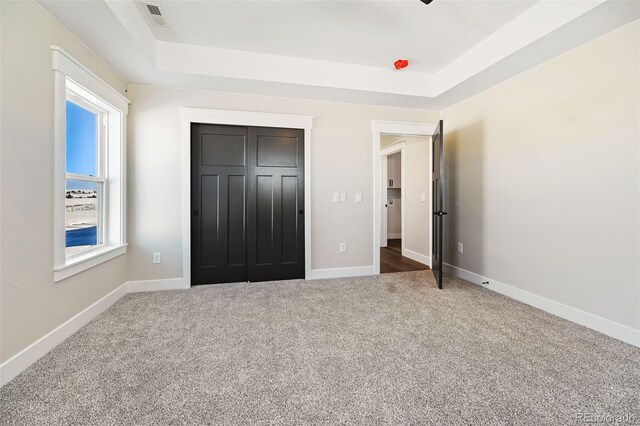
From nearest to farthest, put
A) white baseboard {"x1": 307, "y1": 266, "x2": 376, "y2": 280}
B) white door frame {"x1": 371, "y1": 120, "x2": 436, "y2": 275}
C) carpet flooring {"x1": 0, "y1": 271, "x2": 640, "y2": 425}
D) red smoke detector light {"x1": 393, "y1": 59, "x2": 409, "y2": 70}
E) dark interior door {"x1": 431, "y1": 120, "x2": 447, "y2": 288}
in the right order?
carpet flooring {"x1": 0, "y1": 271, "x2": 640, "y2": 425}
red smoke detector light {"x1": 393, "y1": 59, "x2": 409, "y2": 70}
dark interior door {"x1": 431, "y1": 120, "x2": 447, "y2": 288}
white baseboard {"x1": 307, "y1": 266, "x2": 376, "y2": 280}
white door frame {"x1": 371, "y1": 120, "x2": 436, "y2": 275}

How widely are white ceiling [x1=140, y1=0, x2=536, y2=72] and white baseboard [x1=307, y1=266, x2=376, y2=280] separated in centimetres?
262

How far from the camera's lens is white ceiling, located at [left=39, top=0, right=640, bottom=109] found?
211 cm

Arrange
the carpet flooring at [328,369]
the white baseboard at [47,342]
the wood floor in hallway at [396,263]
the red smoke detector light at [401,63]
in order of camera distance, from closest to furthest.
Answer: the carpet flooring at [328,369], the white baseboard at [47,342], the red smoke detector light at [401,63], the wood floor in hallway at [396,263]

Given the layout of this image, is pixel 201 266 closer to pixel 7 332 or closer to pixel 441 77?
pixel 7 332

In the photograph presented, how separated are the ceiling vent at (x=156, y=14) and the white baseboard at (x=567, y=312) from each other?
168 inches

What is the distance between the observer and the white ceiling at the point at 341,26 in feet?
7.36

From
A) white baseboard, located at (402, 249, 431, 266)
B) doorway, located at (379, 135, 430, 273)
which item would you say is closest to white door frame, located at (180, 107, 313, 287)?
doorway, located at (379, 135, 430, 273)

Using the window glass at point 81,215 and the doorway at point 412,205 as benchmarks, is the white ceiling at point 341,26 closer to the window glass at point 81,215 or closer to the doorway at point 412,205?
the doorway at point 412,205

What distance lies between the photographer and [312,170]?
3625 millimetres

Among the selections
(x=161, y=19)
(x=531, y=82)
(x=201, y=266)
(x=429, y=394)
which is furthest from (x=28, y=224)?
(x=531, y=82)

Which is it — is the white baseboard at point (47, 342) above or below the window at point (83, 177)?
below

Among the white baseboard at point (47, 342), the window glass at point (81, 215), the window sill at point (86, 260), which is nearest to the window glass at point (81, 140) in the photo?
the window glass at point (81, 215)

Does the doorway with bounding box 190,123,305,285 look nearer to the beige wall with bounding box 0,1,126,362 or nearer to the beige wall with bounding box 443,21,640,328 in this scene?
the beige wall with bounding box 0,1,126,362

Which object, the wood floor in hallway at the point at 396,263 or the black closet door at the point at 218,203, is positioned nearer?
the black closet door at the point at 218,203
